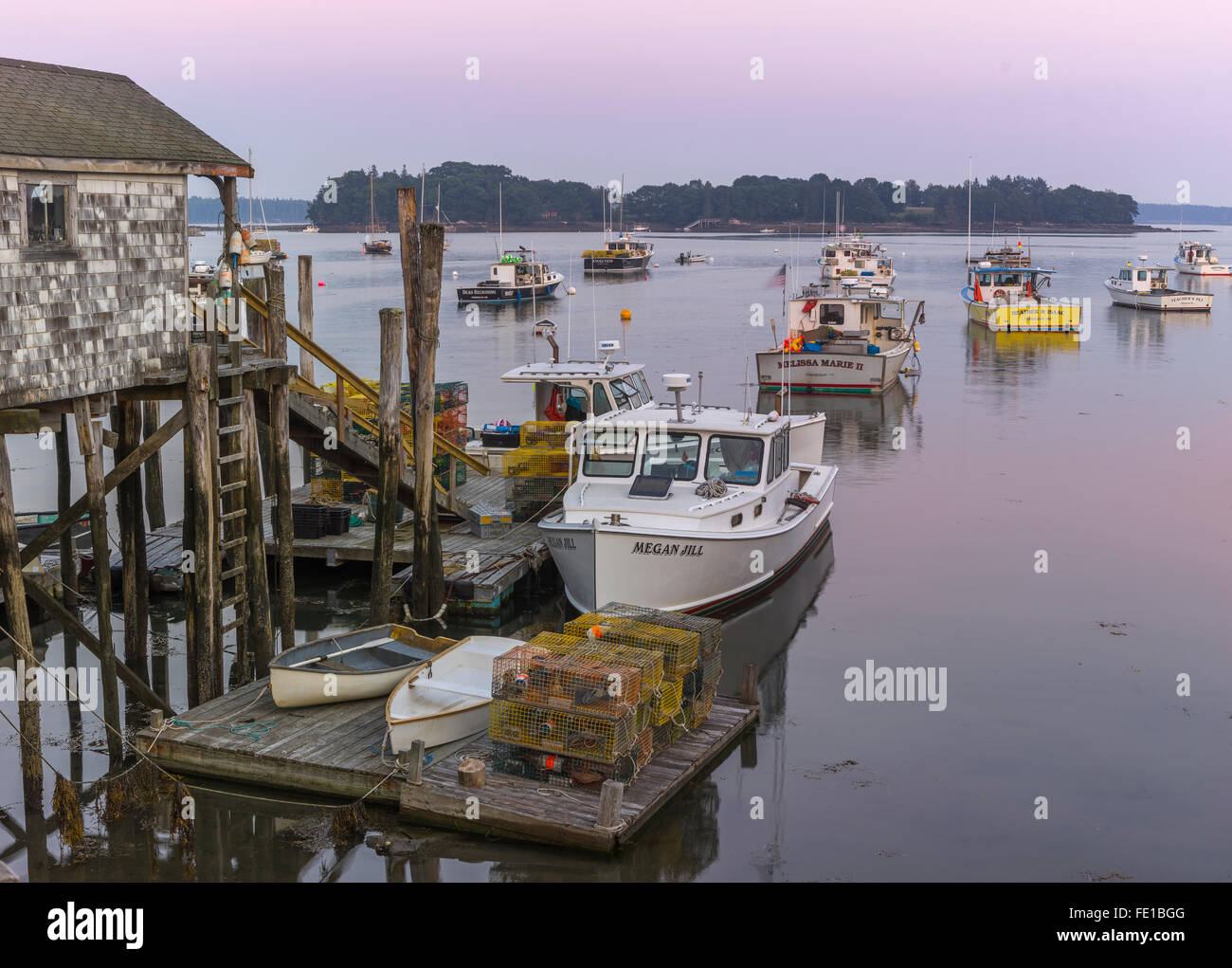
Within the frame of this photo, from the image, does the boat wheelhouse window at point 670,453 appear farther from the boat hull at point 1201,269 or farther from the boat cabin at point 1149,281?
the boat hull at point 1201,269

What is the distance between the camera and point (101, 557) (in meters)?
14.0

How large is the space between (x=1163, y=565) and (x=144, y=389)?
16037 mm

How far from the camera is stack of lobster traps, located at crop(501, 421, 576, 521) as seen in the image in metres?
21.0

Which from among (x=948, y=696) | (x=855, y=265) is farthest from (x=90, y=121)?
(x=855, y=265)

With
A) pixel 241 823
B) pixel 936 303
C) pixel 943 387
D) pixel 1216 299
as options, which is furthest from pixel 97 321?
pixel 1216 299

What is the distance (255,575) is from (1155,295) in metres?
66.3

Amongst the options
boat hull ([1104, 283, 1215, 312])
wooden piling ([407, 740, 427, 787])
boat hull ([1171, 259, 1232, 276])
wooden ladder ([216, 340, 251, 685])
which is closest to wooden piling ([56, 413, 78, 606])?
wooden ladder ([216, 340, 251, 685])

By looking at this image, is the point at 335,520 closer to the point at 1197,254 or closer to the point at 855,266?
the point at 855,266

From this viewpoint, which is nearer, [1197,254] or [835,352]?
Result: [835,352]

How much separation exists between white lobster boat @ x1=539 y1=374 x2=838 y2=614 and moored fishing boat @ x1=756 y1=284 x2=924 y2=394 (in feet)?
72.4

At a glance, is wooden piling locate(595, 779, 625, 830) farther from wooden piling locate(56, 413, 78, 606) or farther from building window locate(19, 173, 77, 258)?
wooden piling locate(56, 413, 78, 606)

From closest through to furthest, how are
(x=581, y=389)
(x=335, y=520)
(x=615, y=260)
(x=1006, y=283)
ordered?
(x=335, y=520)
(x=581, y=389)
(x=1006, y=283)
(x=615, y=260)

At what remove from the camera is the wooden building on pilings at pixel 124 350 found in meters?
12.1

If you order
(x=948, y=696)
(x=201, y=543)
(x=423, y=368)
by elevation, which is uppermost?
(x=423, y=368)
